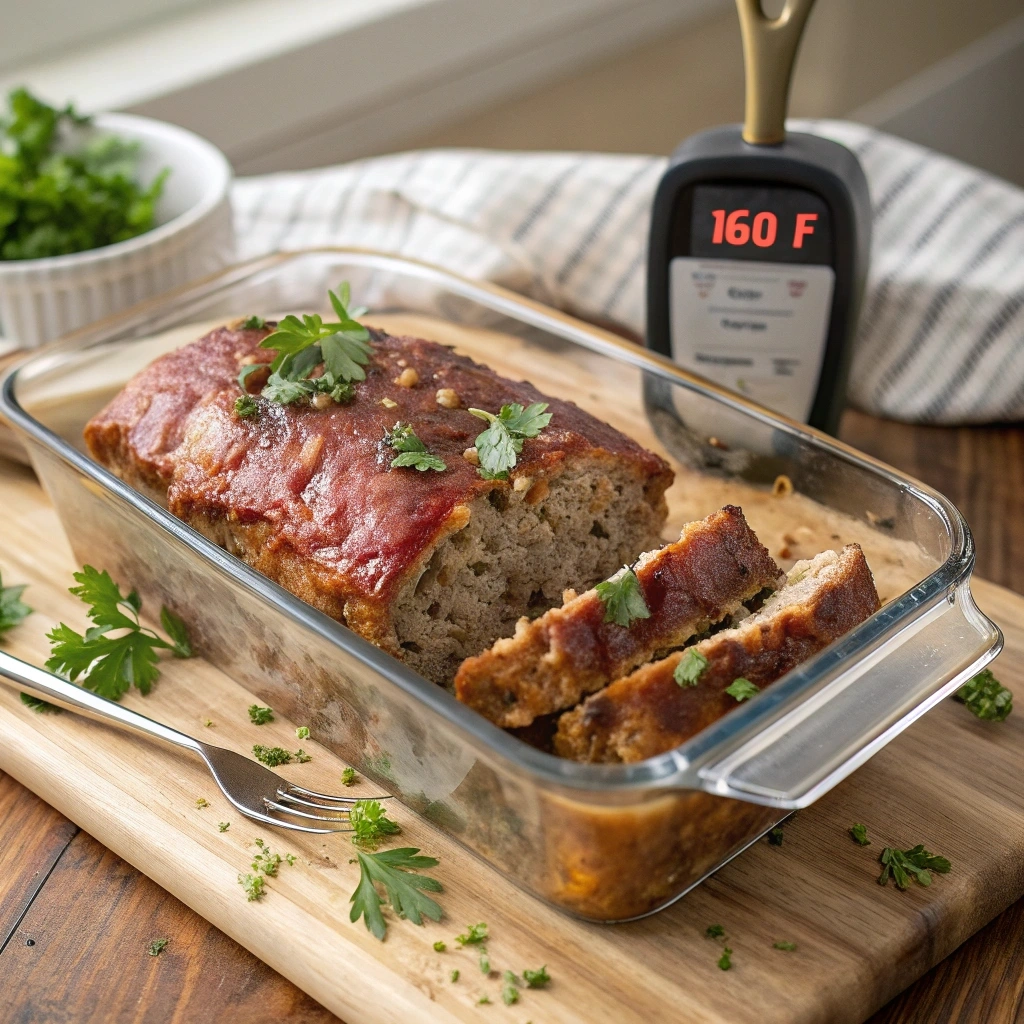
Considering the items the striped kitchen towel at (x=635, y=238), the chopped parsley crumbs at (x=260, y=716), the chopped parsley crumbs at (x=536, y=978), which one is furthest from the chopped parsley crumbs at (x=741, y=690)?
the striped kitchen towel at (x=635, y=238)

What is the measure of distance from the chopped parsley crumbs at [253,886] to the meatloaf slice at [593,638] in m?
0.47

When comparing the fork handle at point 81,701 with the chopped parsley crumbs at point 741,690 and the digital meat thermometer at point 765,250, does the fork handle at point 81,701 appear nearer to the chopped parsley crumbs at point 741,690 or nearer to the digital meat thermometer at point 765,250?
the chopped parsley crumbs at point 741,690

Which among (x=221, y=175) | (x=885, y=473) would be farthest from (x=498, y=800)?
(x=221, y=175)

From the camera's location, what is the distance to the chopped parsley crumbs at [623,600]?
7.11 feet

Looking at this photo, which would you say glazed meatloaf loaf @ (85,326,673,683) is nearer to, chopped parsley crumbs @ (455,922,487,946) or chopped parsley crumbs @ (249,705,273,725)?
chopped parsley crumbs @ (249,705,273,725)

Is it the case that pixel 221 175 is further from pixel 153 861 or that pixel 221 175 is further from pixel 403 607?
pixel 153 861

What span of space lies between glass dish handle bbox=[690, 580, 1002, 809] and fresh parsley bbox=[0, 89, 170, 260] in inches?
105

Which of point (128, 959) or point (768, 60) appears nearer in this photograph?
point (128, 959)

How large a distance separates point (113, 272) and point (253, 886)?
2.07 meters

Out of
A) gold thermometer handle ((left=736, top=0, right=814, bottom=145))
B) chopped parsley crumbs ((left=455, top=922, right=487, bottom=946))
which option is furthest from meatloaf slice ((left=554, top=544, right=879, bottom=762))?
gold thermometer handle ((left=736, top=0, right=814, bottom=145))

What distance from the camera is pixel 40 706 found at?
8.59ft

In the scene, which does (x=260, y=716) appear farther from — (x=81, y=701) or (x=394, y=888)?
(x=394, y=888)

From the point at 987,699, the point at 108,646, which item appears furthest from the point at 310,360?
the point at 987,699

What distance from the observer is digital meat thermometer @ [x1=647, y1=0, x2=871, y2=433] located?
308 cm
